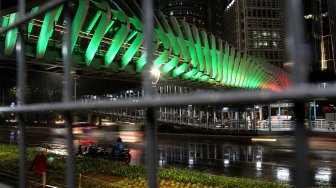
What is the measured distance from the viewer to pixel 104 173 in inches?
595

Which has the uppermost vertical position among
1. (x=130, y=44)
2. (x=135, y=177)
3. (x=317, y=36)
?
(x=130, y=44)

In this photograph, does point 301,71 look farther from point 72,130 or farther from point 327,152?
point 327,152

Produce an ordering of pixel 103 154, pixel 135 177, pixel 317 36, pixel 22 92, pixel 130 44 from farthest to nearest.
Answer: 1. pixel 130 44
2. pixel 103 154
3. pixel 135 177
4. pixel 22 92
5. pixel 317 36

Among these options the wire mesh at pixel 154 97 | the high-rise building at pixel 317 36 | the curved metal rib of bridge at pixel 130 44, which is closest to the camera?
the wire mesh at pixel 154 97

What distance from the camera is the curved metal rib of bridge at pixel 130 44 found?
637 inches

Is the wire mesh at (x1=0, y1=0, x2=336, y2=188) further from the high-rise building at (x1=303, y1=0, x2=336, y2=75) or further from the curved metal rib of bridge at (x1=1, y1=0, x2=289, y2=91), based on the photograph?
the curved metal rib of bridge at (x1=1, y1=0, x2=289, y2=91)

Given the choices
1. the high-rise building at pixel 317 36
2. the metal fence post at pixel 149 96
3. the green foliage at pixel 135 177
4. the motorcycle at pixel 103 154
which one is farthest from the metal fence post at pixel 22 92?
the motorcycle at pixel 103 154

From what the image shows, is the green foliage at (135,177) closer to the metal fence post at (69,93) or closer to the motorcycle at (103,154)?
the motorcycle at (103,154)

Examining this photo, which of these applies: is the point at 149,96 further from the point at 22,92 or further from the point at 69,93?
the point at 22,92

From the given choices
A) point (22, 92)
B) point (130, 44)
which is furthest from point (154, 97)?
point (130, 44)

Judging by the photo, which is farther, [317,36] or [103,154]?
[103,154]

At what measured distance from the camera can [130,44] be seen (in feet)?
74.3

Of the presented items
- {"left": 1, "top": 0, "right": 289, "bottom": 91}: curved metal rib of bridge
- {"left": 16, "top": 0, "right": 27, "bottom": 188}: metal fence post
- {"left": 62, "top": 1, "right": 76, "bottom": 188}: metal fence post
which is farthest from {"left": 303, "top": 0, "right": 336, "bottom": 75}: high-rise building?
{"left": 1, "top": 0, "right": 289, "bottom": 91}: curved metal rib of bridge

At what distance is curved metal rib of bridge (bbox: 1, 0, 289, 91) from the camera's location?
53.1 ft
